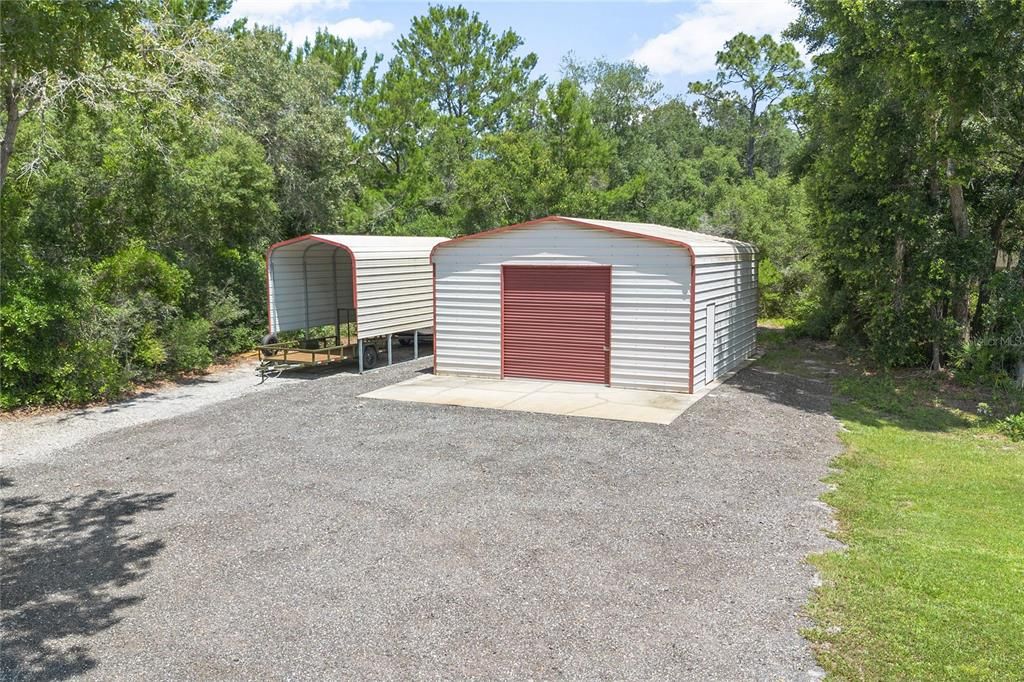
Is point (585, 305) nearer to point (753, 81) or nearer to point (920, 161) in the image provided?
point (920, 161)

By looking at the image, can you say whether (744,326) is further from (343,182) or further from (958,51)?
(343,182)

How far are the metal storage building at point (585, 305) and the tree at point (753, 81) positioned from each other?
3629 centimetres

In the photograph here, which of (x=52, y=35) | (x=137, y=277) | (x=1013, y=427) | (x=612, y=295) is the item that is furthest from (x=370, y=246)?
(x=1013, y=427)

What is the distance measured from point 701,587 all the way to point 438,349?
939 centimetres

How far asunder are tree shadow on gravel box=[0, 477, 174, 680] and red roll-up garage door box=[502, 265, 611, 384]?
7.16 m

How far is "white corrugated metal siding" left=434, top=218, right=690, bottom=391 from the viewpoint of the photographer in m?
12.2

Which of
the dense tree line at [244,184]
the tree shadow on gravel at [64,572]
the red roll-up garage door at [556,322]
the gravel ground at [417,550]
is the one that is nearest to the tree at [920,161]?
the dense tree line at [244,184]

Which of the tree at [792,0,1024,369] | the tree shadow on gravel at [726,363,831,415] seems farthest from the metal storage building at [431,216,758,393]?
the tree at [792,0,1024,369]

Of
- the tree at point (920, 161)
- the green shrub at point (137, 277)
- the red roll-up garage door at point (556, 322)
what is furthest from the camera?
the green shrub at point (137, 277)

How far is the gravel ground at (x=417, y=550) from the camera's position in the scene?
4535mm

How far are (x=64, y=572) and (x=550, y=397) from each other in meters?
7.53

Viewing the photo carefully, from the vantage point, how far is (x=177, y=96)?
13039mm

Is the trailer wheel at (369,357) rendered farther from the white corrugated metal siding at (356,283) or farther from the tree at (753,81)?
the tree at (753,81)

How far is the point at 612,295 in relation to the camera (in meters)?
12.5
